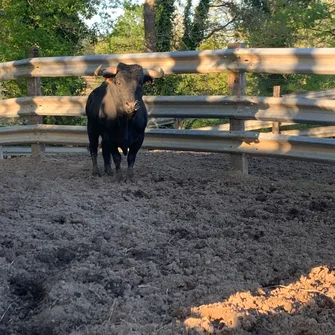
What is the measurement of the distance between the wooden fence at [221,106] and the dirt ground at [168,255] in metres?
0.40

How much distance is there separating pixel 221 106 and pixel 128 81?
112 cm

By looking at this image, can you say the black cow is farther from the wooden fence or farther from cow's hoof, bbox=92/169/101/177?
the wooden fence

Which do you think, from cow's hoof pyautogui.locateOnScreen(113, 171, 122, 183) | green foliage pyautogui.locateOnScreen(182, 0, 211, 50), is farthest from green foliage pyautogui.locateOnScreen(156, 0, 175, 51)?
cow's hoof pyautogui.locateOnScreen(113, 171, 122, 183)

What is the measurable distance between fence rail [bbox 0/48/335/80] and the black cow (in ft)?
1.09

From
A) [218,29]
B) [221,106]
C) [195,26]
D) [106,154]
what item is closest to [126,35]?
[195,26]

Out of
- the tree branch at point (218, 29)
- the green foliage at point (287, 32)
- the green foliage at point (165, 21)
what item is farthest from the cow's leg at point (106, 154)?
the tree branch at point (218, 29)

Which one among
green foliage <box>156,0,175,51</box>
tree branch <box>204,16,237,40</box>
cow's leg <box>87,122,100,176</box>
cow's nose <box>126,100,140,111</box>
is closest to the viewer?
cow's nose <box>126,100,140,111</box>

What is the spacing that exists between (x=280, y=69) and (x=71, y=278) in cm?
351

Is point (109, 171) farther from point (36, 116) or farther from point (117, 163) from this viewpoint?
point (36, 116)

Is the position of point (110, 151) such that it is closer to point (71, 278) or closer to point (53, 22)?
point (71, 278)

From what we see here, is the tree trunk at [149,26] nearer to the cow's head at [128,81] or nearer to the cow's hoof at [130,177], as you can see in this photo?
the cow's head at [128,81]

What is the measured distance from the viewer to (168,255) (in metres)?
3.70

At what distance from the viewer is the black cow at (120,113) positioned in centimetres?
618

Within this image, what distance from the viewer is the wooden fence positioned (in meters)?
5.57
